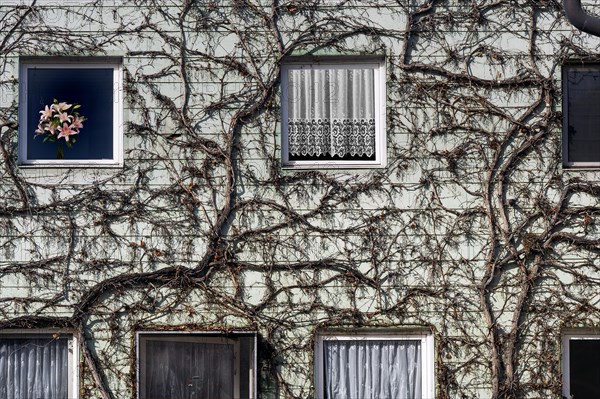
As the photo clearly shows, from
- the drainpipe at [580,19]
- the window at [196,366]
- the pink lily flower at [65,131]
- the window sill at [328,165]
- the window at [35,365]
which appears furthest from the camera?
the pink lily flower at [65,131]

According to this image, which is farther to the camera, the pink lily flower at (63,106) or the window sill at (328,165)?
the pink lily flower at (63,106)

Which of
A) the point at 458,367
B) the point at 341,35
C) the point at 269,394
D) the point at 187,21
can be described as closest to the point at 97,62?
the point at 187,21

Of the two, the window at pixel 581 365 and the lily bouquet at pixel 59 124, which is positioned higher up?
the lily bouquet at pixel 59 124

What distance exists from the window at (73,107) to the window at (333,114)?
1.80 metres

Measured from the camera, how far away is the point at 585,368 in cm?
1048

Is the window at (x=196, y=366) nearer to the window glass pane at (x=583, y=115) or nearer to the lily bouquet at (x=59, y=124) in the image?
the lily bouquet at (x=59, y=124)

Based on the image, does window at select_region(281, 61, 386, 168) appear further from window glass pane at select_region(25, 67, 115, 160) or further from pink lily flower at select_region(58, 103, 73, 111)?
pink lily flower at select_region(58, 103, 73, 111)

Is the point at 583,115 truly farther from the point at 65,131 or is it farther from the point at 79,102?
the point at 65,131

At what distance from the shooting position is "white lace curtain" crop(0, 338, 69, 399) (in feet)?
34.4

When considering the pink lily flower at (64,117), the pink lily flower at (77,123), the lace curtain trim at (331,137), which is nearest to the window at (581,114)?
the lace curtain trim at (331,137)

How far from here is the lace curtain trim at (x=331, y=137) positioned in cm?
1073

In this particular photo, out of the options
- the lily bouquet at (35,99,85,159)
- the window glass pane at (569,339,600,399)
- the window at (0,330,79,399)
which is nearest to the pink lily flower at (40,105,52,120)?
the lily bouquet at (35,99,85,159)

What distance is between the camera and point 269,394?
33.9ft

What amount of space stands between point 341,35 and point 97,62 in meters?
2.57
